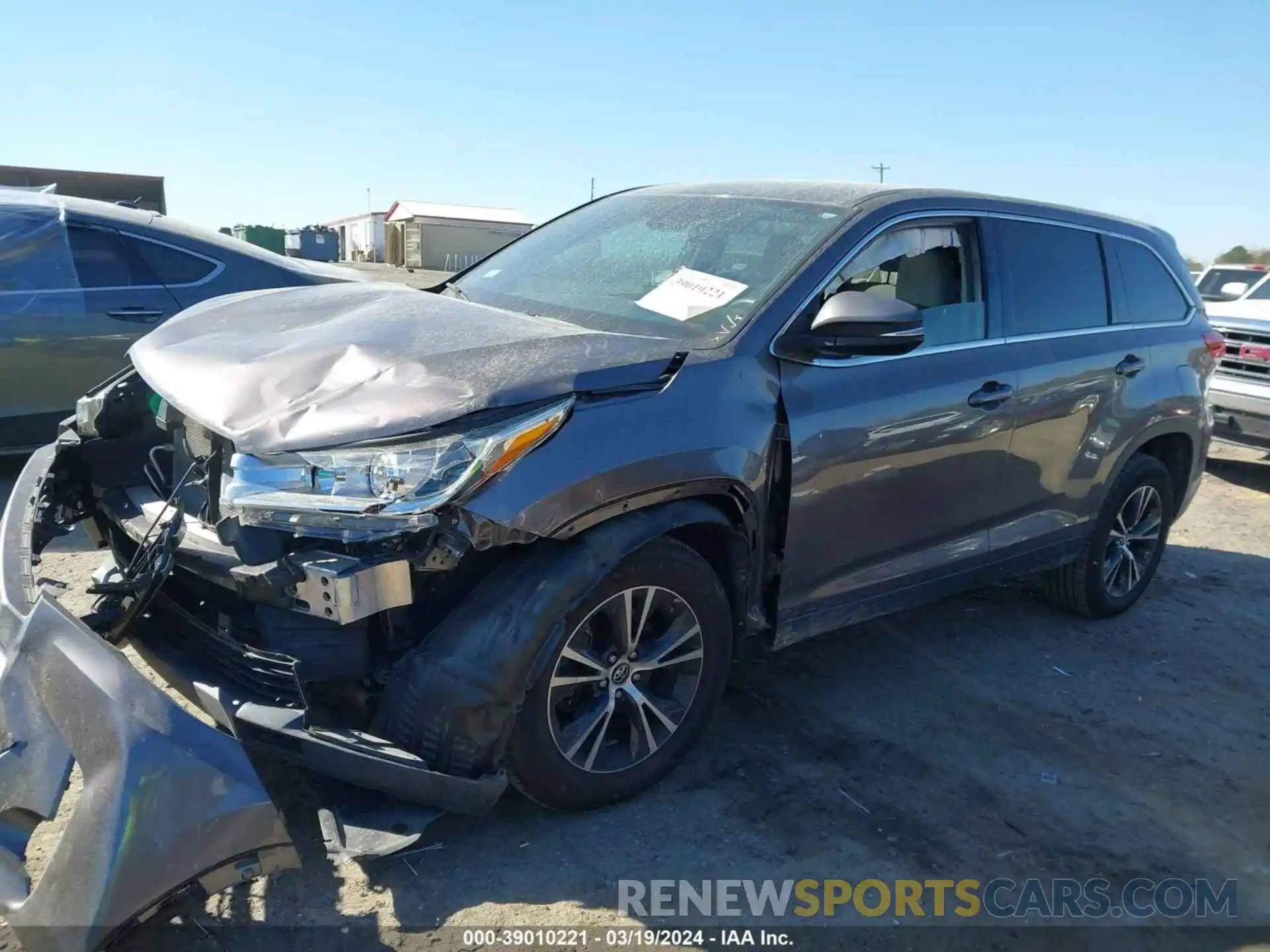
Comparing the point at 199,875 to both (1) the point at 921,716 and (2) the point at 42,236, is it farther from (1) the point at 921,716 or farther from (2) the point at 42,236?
(2) the point at 42,236

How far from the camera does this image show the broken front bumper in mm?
2020

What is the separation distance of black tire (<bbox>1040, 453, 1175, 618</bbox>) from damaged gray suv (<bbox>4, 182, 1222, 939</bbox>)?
0.39 meters

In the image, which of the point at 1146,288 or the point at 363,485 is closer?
the point at 363,485

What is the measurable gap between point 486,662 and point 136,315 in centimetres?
441

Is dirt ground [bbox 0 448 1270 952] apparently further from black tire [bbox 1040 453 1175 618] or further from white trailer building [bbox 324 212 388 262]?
white trailer building [bbox 324 212 388 262]

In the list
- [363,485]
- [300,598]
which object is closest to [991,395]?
[363,485]

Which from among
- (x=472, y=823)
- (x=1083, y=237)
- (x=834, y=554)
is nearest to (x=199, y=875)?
(x=472, y=823)

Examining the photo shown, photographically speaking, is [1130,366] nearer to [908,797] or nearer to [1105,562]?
[1105,562]

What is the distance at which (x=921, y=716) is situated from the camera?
3.93m

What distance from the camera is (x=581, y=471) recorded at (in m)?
2.60

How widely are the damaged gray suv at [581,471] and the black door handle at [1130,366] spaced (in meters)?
0.05

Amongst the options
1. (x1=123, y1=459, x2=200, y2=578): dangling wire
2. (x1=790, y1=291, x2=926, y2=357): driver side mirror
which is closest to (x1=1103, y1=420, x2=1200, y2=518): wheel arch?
(x1=790, y1=291, x2=926, y2=357): driver side mirror

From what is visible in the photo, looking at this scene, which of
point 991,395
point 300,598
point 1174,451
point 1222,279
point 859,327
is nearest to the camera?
point 300,598

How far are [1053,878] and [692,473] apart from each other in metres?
1.67
